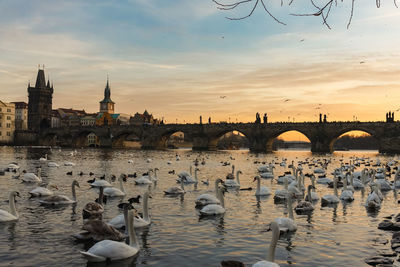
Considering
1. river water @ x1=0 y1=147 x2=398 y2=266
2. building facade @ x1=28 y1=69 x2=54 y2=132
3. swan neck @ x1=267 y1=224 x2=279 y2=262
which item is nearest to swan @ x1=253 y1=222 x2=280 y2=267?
swan neck @ x1=267 y1=224 x2=279 y2=262

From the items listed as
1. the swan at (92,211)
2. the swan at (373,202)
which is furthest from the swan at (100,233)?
the swan at (373,202)

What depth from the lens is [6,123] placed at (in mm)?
131875

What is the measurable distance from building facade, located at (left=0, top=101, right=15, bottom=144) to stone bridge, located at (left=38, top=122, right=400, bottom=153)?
34.4 feet

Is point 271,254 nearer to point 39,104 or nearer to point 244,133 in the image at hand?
point 244,133

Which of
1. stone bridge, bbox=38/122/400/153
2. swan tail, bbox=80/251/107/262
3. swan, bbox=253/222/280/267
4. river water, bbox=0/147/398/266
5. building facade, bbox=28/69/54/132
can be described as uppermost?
building facade, bbox=28/69/54/132

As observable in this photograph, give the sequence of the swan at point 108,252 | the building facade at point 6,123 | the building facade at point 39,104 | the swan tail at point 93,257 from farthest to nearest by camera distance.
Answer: the building facade at point 39,104 < the building facade at point 6,123 < the swan at point 108,252 < the swan tail at point 93,257

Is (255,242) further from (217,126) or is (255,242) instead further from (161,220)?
(217,126)

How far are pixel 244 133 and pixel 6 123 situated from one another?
80797 millimetres

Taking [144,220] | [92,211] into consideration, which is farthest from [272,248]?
[92,211]

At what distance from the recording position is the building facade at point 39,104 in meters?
171

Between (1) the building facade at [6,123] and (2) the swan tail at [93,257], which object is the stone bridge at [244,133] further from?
(2) the swan tail at [93,257]

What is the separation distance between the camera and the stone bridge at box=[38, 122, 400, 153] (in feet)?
281

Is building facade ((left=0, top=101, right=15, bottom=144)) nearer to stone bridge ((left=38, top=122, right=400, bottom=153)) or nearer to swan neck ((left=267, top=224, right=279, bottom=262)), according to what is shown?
stone bridge ((left=38, top=122, right=400, bottom=153))

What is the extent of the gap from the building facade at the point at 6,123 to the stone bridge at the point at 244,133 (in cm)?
1048
